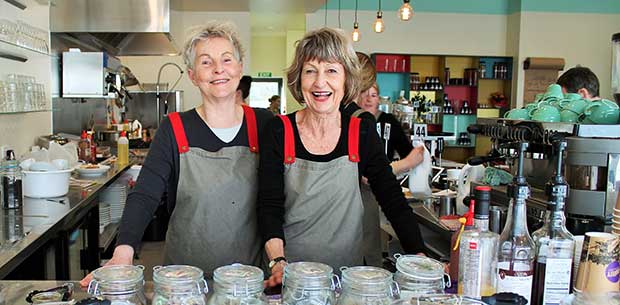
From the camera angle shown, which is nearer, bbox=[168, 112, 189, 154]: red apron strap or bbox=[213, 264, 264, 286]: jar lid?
bbox=[213, 264, 264, 286]: jar lid

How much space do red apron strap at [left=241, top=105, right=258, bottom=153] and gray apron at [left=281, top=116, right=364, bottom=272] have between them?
0.76 ft

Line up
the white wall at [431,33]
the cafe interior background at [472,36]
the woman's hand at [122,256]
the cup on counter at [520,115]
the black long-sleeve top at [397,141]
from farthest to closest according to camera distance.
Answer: the white wall at [431,33], the cafe interior background at [472,36], the black long-sleeve top at [397,141], the cup on counter at [520,115], the woman's hand at [122,256]

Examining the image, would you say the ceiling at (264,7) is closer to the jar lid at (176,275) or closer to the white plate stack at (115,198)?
the white plate stack at (115,198)

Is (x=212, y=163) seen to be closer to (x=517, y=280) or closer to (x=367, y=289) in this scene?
(x=367, y=289)

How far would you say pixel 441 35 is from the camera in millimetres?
9047

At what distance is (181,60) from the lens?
7.91 meters

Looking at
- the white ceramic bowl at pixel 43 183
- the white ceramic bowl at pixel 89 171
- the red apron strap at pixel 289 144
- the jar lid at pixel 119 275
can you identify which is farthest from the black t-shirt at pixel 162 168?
the white ceramic bowl at pixel 89 171

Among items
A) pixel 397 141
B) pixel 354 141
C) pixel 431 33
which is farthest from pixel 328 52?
pixel 431 33

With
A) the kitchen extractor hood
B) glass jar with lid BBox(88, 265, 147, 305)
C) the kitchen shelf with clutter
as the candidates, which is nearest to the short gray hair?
glass jar with lid BBox(88, 265, 147, 305)

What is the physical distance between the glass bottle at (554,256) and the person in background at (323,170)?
18.9 inches

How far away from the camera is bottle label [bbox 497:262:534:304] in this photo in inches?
45.3

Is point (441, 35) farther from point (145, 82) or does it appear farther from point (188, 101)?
point (145, 82)

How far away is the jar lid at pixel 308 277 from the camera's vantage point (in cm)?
104

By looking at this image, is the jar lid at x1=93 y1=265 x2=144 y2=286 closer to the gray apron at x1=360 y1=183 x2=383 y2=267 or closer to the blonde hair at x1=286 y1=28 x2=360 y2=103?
the blonde hair at x1=286 y1=28 x2=360 y2=103
